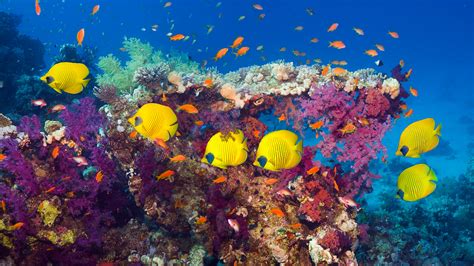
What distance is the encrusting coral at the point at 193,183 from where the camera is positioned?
4.50 m

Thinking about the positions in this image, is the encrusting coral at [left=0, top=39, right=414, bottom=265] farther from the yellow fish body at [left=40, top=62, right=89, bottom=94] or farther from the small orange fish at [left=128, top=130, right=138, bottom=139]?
the yellow fish body at [left=40, top=62, right=89, bottom=94]

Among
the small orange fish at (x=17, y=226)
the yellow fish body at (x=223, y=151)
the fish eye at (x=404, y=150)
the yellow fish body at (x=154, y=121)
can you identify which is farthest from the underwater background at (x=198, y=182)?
the fish eye at (x=404, y=150)

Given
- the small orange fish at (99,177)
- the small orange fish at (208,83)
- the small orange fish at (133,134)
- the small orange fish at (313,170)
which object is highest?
the small orange fish at (208,83)

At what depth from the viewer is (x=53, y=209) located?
171 inches

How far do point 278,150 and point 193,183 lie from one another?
2.39 meters

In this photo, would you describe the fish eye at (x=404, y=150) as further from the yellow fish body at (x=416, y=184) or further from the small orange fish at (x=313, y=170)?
the small orange fish at (x=313, y=170)

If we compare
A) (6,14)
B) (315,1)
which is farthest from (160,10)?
(6,14)

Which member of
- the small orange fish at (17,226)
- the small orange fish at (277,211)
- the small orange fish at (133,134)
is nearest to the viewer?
the small orange fish at (17,226)

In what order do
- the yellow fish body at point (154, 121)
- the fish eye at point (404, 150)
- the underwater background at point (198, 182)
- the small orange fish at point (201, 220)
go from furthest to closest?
the small orange fish at point (201, 220) < the underwater background at point (198, 182) < the fish eye at point (404, 150) < the yellow fish body at point (154, 121)

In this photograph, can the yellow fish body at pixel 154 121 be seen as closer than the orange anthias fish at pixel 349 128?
Yes

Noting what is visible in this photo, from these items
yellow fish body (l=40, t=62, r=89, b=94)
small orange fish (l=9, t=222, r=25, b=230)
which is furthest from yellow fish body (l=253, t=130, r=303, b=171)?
small orange fish (l=9, t=222, r=25, b=230)

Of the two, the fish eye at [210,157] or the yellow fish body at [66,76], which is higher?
the yellow fish body at [66,76]

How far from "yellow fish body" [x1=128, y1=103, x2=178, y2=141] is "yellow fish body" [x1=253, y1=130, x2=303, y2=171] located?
3.31 feet

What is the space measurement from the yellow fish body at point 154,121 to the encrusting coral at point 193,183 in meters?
1.54
